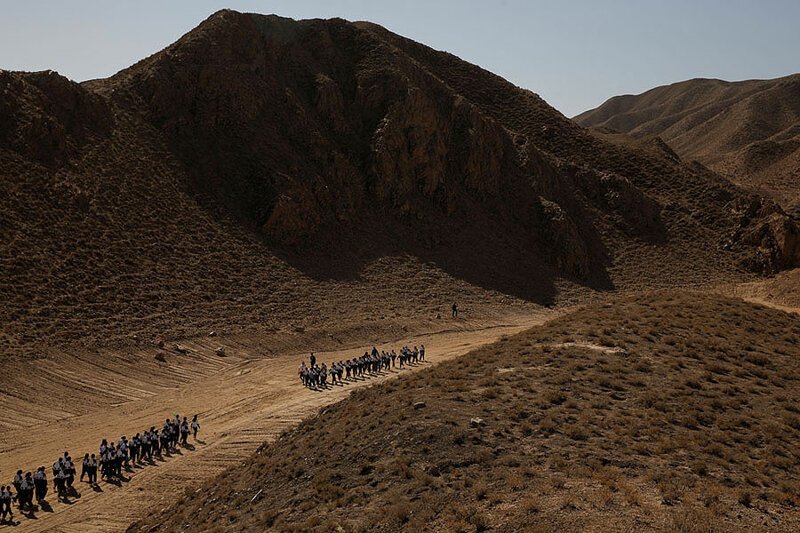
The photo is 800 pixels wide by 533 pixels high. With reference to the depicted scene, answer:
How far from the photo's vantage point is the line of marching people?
21.2 metres

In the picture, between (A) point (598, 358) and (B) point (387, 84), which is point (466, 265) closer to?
(B) point (387, 84)

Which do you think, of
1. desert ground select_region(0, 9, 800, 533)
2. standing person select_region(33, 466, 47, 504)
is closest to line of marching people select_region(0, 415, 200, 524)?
standing person select_region(33, 466, 47, 504)

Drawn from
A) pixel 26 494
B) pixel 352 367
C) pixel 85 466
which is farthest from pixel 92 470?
pixel 352 367

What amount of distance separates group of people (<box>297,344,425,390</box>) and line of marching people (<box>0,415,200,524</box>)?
712 cm

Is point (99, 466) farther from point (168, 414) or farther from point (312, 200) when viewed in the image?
point (312, 200)

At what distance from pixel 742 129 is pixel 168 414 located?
470 feet

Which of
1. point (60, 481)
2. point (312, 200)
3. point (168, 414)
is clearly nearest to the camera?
point (60, 481)

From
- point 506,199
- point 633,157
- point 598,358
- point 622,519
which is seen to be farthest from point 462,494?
point 633,157

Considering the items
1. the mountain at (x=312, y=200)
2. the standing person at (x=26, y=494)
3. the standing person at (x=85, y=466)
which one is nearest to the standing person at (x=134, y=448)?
the standing person at (x=85, y=466)

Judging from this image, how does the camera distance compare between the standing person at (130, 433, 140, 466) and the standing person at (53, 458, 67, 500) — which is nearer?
the standing person at (53, 458, 67, 500)

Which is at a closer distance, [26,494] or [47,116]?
[26,494]

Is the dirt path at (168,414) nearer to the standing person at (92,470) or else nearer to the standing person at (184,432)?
the standing person at (92,470)

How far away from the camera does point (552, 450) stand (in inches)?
607

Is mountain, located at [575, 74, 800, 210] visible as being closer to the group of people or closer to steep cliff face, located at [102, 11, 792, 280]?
steep cliff face, located at [102, 11, 792, 280]
